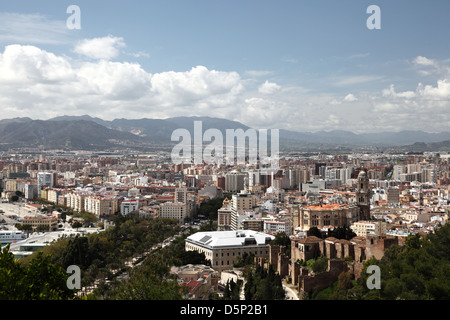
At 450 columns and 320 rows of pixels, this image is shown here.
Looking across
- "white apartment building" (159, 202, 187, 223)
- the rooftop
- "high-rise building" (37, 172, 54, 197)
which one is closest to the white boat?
"white apartment building" (159, 202, 187, 223)

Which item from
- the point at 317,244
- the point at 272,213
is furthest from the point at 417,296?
the point at 272,213

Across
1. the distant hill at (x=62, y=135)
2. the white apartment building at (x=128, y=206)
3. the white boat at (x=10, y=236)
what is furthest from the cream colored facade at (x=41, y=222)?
the distant hill at (x=62, y=135)

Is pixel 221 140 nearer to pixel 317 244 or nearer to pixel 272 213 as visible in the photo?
pixel 272 213

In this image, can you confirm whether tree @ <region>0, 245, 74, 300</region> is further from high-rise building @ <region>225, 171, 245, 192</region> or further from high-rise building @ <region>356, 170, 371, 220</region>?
high-rise building @ <region>225, 171, 245, 192</region>

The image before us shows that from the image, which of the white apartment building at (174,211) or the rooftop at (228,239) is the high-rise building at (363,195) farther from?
the white apartment building at (174,211)

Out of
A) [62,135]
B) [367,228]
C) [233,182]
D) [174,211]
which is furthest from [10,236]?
[62,135]

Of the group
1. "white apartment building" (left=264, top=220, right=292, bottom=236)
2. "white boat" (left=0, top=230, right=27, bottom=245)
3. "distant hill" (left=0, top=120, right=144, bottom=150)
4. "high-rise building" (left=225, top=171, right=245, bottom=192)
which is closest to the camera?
"white apartment building" (left=264, top=220, right=292, bottom=236)

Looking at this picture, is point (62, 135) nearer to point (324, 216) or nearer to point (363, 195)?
point (363, 195)
